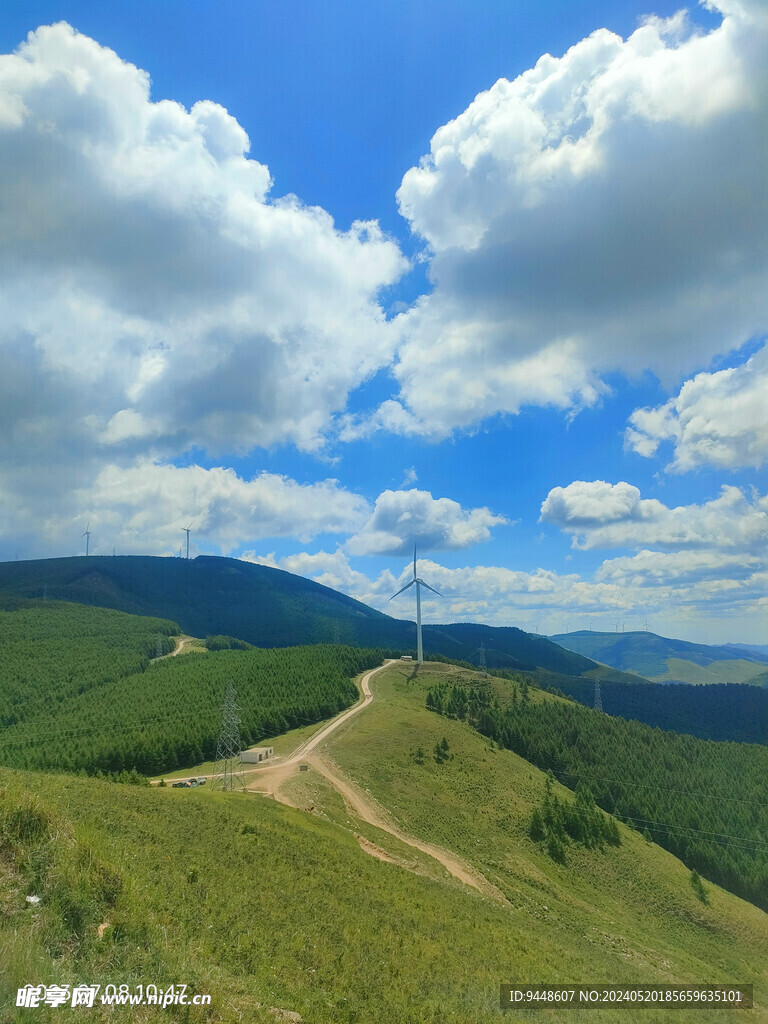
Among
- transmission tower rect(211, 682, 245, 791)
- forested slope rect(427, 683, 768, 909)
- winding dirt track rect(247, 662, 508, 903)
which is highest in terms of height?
transmission tower rect(211, 682, 245, 791)

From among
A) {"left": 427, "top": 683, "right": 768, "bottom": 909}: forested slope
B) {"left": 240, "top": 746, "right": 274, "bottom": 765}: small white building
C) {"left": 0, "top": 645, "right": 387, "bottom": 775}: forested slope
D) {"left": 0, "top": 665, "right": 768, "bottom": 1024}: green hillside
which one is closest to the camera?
{"left": 0, "top": 665, "right": 768, "bottom": 1024}: green hillside

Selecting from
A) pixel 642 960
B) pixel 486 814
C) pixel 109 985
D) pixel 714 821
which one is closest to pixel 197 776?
pixel 486 814

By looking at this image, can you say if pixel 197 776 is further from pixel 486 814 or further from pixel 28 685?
A: pixel 28 685

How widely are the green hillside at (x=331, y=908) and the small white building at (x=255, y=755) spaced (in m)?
14.9

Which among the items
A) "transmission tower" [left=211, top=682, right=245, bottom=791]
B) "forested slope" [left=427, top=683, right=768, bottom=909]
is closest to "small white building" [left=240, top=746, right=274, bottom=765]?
"transmission tower" [left=211, top=682, right=245, bottom=791]

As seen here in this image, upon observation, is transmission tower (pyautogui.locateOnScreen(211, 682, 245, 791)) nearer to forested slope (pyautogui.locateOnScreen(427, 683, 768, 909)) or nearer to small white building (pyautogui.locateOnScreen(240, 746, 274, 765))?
small white building (pyautogui.locateOnScreen(240, 746, 274, 765))

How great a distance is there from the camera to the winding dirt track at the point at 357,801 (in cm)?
6053

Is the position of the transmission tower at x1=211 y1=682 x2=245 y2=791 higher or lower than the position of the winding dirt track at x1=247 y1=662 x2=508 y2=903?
higher

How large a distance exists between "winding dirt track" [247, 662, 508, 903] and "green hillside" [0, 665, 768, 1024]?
1526mm

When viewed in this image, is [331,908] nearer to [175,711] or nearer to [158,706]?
[175,711]

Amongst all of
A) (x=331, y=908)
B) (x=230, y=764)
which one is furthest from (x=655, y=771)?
(x=331, y=908)

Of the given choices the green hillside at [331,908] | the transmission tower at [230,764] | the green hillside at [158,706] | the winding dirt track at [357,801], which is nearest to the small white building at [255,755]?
the transmission tower at [230,764]

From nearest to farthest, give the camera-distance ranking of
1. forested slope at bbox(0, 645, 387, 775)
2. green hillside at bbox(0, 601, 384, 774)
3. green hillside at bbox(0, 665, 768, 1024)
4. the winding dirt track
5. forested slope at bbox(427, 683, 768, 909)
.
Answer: green hillside at bbox(0, 665, 768, 1024) < the winding dirt track < forested slope at bbox(0, 645, 387, 775) < green hillside at bbox(0, 601, 384, 774) < forested slope at bbox(427, 683, 768, 909)

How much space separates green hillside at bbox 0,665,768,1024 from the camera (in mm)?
19594
